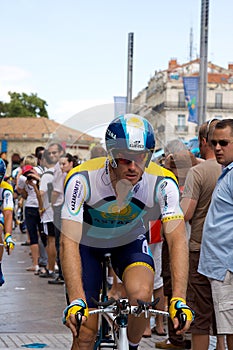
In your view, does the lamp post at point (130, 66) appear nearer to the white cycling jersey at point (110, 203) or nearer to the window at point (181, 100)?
the white cycling jersey at point (110, 203)

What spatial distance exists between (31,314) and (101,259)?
14.2 feet

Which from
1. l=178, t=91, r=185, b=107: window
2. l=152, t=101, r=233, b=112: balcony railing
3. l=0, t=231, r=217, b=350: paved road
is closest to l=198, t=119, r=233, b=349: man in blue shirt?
l=0, t=231, r=217, b=350: paved road

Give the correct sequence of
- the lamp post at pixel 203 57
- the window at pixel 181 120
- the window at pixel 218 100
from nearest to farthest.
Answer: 1. the lamp post at pixel 203 57
2. the window at pixel 181 120
3. the window at pixel 218 100

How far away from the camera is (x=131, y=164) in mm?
4262

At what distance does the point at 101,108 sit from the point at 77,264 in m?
0.96

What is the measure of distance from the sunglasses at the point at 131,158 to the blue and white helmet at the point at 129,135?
3 centimetres

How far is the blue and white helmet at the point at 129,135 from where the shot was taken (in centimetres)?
420

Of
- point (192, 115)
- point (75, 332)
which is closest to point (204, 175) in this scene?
point (75, 332)

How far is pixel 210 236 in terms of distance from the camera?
18.7 ft

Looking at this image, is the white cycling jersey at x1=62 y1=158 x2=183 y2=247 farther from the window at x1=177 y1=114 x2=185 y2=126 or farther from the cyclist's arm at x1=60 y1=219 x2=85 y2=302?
the window at x1=177 y1=114 x2=185 y2=126

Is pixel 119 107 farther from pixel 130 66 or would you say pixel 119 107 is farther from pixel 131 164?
pixel 130 66

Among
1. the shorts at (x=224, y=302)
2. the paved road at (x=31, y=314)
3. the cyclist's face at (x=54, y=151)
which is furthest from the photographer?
the paved road at (x=31, y=314)

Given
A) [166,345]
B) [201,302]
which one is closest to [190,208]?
[201,302]

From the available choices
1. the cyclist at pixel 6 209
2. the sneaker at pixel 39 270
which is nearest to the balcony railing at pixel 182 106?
the sneaker at pixel 39 270
